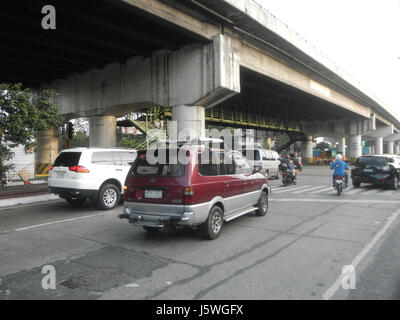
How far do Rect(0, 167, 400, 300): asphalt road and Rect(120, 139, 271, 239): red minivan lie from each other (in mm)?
497

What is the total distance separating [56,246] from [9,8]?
9.87m

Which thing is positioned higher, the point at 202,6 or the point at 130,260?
the point at 202,6

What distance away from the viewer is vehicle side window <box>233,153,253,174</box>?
7062 millimetres

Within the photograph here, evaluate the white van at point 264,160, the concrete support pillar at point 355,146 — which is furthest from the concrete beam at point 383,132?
the white van at point 264,160

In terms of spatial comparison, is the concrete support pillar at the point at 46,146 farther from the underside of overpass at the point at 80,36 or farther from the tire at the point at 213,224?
the tire at the point at 213,224

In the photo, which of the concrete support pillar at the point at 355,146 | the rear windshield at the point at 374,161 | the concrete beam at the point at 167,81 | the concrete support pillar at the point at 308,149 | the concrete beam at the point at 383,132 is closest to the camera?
the rear windshield at the point at 374,161

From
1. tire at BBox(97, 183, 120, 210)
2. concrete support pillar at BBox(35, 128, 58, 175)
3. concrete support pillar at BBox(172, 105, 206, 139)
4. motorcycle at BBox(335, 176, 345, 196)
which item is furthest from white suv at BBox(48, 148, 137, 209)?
concrete support pillar at BBox(35, 128, 58, 175)

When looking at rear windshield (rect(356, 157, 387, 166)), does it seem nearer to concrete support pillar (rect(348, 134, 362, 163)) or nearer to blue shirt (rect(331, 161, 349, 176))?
blue shirt (rect(331, 161, 349, 176))

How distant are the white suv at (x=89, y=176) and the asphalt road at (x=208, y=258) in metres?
1.08

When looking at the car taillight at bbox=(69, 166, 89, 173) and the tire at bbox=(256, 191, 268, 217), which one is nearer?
the tire at bbox=(256, 191, 268, 217)

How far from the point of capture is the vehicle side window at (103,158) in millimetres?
9305
